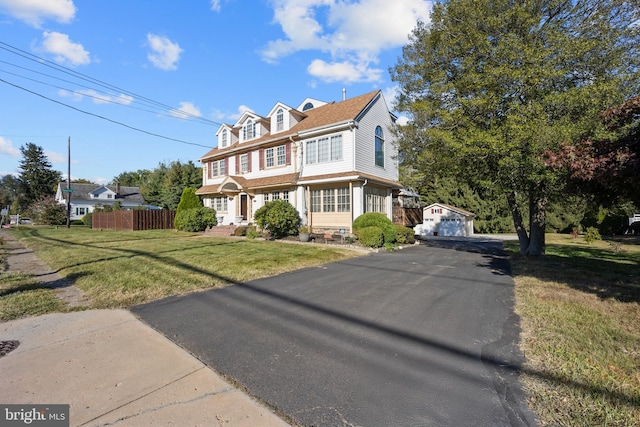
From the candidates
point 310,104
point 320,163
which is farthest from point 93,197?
point 320,163

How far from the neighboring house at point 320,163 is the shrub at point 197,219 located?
4.44ft

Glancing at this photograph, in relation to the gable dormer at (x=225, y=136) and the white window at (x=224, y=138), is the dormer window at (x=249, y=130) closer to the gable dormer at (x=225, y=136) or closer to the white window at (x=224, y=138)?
the gable dormer at (x=225, y=136)

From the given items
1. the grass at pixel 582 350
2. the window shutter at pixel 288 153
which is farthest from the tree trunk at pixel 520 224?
the window shutter at pixel 288 153

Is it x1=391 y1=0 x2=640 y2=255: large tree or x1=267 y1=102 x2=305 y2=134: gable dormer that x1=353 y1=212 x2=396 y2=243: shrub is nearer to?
x1=391 y1=0 x2=640 y2=255: large tree

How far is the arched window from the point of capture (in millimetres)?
17812

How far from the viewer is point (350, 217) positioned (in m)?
15.8

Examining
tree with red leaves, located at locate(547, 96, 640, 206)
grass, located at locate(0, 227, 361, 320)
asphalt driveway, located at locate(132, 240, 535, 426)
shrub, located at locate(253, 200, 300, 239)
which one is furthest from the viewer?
shrub, located at locate(253, 200, 300, 239)

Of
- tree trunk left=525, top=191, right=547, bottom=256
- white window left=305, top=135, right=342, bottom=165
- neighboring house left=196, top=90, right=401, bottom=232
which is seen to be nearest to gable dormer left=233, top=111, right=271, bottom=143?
neighboring house left=196, top=90, right=401, bottom=232

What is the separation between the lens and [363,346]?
3721mm

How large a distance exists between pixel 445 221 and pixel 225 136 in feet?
64.2

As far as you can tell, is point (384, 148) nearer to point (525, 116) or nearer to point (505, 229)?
point (525, 116)

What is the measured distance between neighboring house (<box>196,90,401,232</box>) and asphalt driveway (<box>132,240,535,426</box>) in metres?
9.66

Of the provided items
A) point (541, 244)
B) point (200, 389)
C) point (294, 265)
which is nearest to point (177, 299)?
point (200, 389)

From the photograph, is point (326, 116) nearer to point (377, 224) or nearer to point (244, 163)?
point (244, 163)
